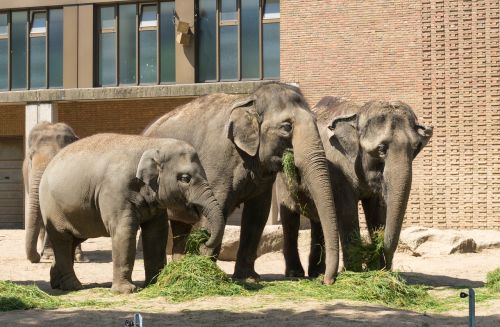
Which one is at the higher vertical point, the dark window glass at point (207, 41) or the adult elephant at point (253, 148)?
the dark window glass at point (207, 41)

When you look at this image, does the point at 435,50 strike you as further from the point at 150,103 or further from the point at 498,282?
the point at 498,282

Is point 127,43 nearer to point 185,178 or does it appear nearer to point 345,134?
point 345,134

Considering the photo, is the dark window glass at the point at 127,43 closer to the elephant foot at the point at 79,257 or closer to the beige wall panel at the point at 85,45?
the beige wall panel at the point at 85,45

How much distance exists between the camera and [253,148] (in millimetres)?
11219

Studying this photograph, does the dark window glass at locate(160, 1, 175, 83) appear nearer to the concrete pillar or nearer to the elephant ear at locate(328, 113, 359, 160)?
the concrete pillar

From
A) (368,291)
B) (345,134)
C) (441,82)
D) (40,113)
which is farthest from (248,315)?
(40,113)

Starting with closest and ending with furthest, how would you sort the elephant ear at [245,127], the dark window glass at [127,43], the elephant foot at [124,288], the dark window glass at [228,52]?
the elephant foot at [124,288]
the elephant ear at [245,127]
the dark window glass at [228,52]
the dark window glass at [127,43]

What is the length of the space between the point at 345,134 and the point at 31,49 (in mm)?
18169

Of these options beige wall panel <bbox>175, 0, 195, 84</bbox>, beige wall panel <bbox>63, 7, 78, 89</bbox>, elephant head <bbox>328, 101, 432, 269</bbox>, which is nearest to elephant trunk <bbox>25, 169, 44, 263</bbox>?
elephant head <bbox>328, 101, 432, 269</bbox>

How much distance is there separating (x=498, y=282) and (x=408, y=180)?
169cm

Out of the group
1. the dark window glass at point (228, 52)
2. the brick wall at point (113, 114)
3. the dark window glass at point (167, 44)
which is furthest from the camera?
the brick wall at point (113, 114)

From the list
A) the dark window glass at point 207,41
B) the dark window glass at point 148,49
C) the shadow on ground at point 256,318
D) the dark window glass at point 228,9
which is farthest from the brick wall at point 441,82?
the shadow on ground at point 256,318

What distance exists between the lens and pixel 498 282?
11.3m

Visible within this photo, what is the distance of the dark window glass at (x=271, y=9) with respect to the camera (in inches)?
1016
